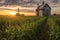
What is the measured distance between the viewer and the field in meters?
4.05

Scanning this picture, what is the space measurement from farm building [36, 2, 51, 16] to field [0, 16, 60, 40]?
800mm

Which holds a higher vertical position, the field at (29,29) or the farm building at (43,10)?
the farm building at (43,10)

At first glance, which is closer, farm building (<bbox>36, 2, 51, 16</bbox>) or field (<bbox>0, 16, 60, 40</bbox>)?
field (<bbox>0, 16, 60, 40</bbox>)

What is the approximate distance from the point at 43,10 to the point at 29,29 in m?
1.32

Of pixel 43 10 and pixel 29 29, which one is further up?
pixel 43 10

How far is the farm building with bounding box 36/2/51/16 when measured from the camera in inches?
199

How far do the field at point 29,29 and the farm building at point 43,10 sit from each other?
800 mm

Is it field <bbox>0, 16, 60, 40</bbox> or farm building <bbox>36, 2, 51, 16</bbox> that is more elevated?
farm building <bbox>36, 2, 51, 16</bbox>

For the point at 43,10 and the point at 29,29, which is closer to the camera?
the point at 29,29

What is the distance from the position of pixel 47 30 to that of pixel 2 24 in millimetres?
799

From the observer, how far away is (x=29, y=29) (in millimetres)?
4062

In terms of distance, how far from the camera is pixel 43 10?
17.4 feet

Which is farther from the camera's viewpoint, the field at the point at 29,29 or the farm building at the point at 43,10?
the farm building at the point at 43,10

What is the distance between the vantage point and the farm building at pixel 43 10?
16.6 feet
